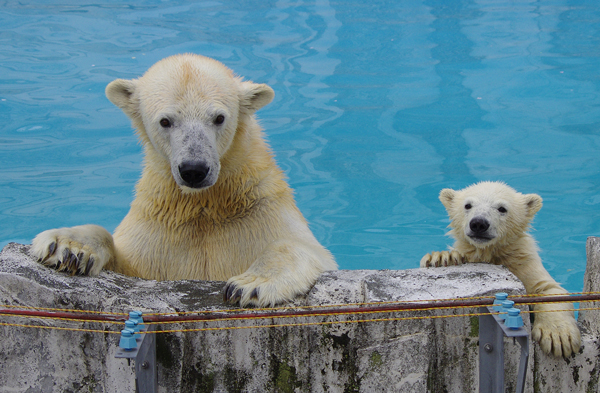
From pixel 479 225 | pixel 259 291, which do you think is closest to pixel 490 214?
pixel 479 225

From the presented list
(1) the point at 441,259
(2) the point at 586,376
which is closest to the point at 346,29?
(1) the point at 441,259

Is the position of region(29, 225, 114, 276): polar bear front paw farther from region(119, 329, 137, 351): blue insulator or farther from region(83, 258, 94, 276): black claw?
region(119, 329, 137, 351): blue insulator

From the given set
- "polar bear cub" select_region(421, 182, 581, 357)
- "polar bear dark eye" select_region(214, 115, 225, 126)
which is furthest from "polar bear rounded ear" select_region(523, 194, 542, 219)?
"polar bear dark eye" select_region(214, 115, 225, 126)

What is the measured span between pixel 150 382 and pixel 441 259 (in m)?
1.55

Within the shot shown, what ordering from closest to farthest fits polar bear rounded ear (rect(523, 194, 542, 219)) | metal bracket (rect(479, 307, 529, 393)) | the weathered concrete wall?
metal bracket (rect(479, 307, 529, 393)) → the weathered concrete wall → polar bear rounded ear (rect(523, 194, 542, 219))

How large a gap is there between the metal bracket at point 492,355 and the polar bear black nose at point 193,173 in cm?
127

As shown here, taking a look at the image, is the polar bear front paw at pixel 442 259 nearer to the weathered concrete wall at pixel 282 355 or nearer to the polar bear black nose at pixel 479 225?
the polar bear black nose at pixel 479 225

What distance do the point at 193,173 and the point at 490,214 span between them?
148 cm

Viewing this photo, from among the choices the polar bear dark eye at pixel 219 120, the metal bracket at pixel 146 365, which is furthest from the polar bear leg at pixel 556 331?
the polar bear dark eye at pixel 219 120

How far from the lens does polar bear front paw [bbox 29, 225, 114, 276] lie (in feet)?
8.77

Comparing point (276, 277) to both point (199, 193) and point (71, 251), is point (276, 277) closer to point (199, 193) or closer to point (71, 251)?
point (199, 193)

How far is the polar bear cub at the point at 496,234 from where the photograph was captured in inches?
121

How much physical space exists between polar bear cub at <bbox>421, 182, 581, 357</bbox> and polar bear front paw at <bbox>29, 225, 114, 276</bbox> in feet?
5.04

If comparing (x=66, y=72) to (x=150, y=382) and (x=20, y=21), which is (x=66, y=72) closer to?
(x=20, y=21)
